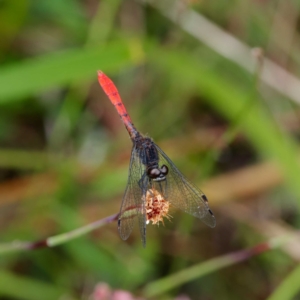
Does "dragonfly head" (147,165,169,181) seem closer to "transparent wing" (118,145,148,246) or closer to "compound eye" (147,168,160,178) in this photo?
"compound eye" (147,168,160,178)

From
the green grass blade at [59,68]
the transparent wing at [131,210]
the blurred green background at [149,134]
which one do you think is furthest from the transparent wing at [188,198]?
the green grass blade at [59,68]

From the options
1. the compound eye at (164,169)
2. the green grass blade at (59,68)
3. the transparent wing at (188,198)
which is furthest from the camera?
the green grass blade at (59,68)

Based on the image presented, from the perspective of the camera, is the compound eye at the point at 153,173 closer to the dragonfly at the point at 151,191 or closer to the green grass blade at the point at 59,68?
the dragonfly at the point at 151,191

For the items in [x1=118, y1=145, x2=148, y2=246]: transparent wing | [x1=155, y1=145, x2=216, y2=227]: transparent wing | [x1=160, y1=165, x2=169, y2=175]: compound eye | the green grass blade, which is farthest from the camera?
the green grass blade

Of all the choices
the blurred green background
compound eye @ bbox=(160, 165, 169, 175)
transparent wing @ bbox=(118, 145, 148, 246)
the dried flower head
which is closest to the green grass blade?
the blurred green background

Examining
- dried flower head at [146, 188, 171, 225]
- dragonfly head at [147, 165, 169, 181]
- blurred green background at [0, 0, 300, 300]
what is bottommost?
dried flower head at [146, 188, 171, 225]

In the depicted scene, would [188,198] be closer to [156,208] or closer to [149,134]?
[156,208]

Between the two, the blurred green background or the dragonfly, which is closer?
the dragonfly

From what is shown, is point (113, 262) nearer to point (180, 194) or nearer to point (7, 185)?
point (7, 185)
